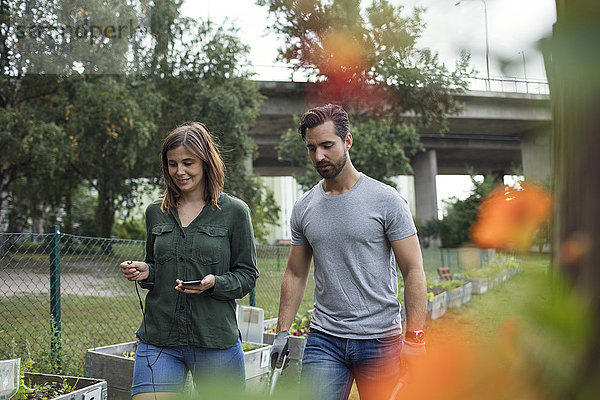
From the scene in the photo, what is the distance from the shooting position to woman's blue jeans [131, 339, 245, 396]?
2.41 m

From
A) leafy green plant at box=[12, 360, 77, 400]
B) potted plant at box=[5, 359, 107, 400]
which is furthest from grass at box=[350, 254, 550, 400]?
leafy green plant at box=[12, 360, 77, 400]

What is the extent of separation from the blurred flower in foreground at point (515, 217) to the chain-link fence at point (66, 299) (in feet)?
12.3

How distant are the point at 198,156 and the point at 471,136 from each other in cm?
2523

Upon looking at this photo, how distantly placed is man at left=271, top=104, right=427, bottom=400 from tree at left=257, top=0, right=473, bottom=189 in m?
0.45

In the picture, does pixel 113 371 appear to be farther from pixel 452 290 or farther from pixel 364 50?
pixel 452 290

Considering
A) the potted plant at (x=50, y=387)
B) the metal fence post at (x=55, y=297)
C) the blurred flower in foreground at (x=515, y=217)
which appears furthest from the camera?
the metal fence post at (x=55, y=297)

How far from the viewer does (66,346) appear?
599 centimetres

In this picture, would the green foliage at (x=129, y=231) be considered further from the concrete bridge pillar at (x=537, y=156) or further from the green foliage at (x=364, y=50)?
the concrete bridge pillar at (x=537, y=156)

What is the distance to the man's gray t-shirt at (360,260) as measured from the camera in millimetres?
2549

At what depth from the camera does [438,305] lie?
842 cm

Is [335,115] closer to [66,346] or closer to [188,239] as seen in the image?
[188,239]

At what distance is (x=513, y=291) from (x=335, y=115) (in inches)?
87.9

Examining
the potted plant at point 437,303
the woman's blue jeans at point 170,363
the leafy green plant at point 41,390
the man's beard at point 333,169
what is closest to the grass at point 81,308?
the leafy green plant at point 41,390

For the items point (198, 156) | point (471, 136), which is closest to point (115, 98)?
point (198, 156)
